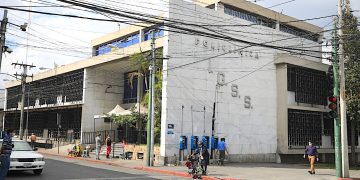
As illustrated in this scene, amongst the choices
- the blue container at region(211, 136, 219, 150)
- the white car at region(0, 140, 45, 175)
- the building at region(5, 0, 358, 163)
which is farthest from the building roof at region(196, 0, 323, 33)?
→ the white car at region(0, 140, 45, 175)

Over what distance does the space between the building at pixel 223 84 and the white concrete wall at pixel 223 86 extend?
0.21 feet

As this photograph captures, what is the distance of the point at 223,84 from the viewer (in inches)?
1047

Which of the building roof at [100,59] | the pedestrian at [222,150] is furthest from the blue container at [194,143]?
the building roof at [100,59]

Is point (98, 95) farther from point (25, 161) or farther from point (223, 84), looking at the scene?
point (25, 161)

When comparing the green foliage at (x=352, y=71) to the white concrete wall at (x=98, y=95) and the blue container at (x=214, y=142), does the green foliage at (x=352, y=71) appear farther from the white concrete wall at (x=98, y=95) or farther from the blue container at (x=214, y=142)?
the white concrete wall at (x=98, y=95)

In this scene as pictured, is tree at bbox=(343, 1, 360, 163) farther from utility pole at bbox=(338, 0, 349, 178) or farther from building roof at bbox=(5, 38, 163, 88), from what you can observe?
building roof at bbox=(5, 38, 163, 88)

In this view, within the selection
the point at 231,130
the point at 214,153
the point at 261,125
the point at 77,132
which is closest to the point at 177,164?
the point at 214,153

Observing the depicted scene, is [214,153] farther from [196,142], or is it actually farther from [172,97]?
[172,97]

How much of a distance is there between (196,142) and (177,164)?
1.77m

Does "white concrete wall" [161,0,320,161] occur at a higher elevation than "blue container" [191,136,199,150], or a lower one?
higher

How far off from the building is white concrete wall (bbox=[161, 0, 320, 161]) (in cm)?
6

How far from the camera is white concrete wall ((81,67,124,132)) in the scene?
3466cm

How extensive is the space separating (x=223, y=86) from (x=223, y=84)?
0.13 meters

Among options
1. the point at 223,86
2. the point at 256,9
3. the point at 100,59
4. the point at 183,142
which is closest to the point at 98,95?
the point at 100,59
